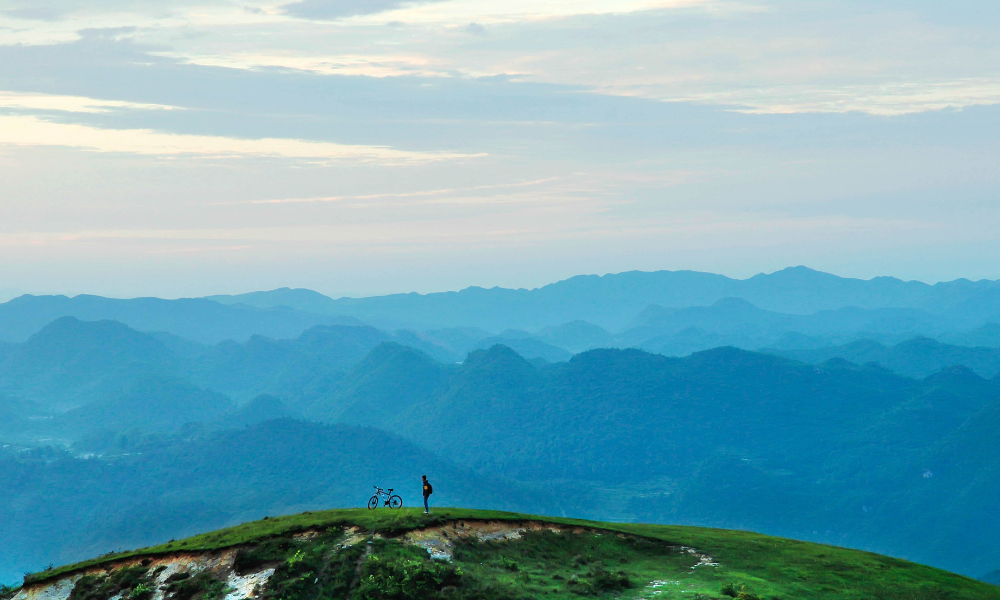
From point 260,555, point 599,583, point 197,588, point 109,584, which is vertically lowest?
point 109,584

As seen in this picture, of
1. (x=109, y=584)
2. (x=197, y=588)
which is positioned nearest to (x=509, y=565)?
(x=197, y=588)

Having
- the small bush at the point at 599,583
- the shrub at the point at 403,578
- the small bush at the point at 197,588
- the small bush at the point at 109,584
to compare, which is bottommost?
the small bush at the point at 109,584

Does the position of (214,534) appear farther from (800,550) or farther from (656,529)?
(800,550)

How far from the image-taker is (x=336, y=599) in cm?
3956

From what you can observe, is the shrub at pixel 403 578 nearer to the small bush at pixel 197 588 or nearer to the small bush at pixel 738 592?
the small bush at pixel 197 588

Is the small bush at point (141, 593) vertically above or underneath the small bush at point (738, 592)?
underneath

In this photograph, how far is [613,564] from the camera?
47.3 meters

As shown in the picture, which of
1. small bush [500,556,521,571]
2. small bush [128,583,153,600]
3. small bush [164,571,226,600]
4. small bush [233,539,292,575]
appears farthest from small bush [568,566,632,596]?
small bush [128,583,153,600]

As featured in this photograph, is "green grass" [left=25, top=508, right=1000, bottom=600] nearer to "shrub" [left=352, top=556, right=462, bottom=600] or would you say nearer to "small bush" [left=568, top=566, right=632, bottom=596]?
"small bush" [left=568, top=566, right=632, bottom=596]

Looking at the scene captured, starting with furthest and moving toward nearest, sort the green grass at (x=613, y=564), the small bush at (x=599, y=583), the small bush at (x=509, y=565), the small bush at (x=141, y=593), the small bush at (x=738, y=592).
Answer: the small bush at (x=509, y=565)
the small bush at (x=141, y=593)
the green grass at (x=613, y=564)
the small bush at (x=599, y=583)
the small bush at (x=738, y=592)

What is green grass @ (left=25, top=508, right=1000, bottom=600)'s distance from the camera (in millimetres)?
41750

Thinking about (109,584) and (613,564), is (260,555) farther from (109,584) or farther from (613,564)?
(613,564)

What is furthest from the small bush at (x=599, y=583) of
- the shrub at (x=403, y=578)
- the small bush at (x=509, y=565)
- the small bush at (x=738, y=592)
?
the shrub at (x=403, y=578)

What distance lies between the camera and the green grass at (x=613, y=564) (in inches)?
1644
